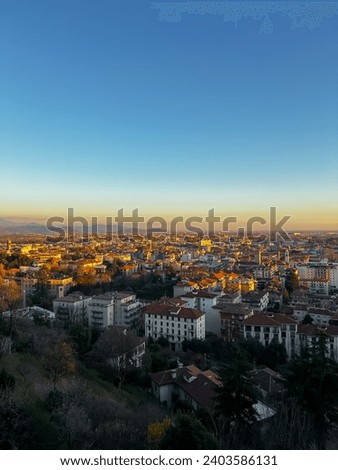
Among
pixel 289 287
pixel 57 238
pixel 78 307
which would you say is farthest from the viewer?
pixel 57 238

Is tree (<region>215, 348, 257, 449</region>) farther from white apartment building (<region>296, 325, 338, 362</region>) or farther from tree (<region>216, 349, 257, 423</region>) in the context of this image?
white apartment building (<region>296, 325, 338, 362</region>)

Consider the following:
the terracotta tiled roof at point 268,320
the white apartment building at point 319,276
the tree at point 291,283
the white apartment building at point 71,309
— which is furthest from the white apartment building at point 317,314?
the white apartment building at point 71,309

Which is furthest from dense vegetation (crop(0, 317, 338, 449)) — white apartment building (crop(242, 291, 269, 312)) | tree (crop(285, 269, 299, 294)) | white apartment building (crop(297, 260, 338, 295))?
white apartment building (crop(297, 260, 338, 295))

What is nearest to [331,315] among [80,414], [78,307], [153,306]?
[153,306]

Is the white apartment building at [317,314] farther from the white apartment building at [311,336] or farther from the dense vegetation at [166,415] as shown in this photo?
the dense vegetation at [166,415]

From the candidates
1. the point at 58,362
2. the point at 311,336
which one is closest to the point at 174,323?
the point at 311,336

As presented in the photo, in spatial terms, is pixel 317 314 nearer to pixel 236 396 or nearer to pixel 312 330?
pixel 312 330

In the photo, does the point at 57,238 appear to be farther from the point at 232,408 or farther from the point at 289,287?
the point at 232,408
